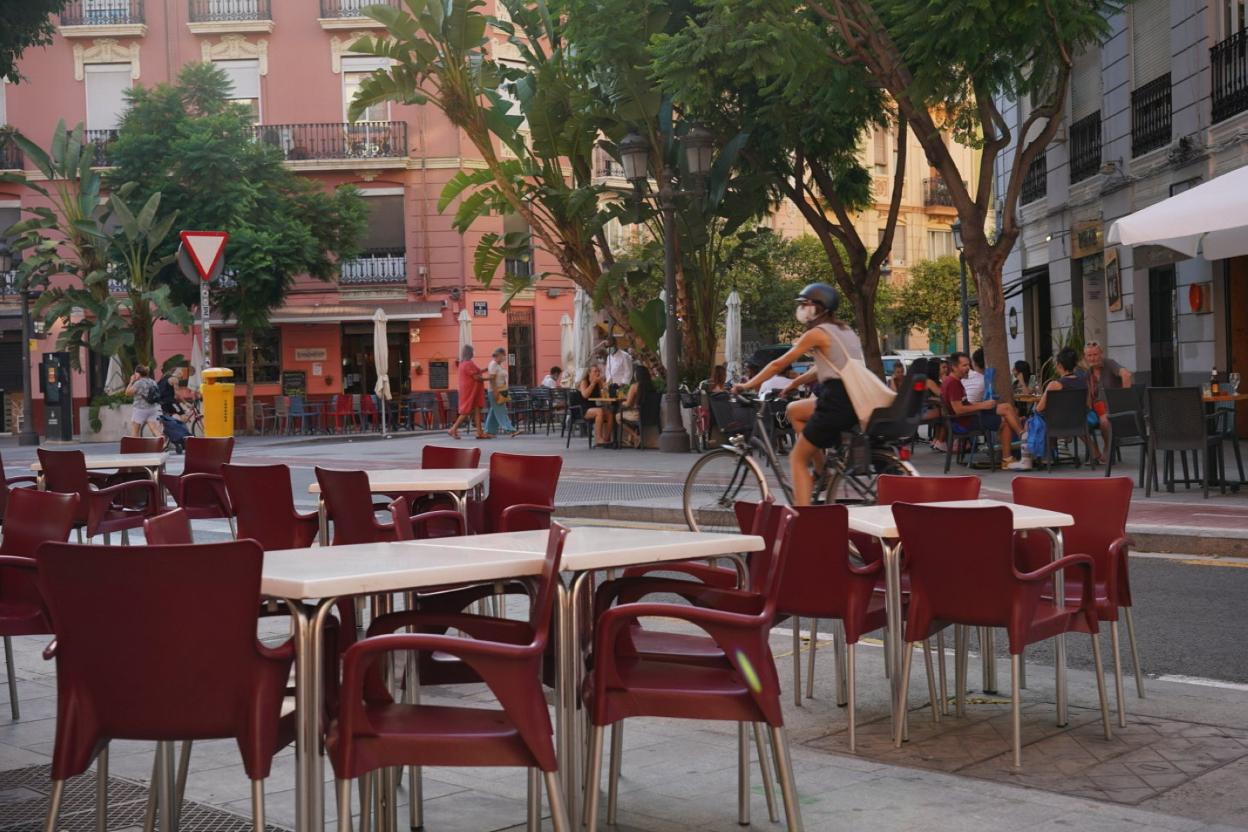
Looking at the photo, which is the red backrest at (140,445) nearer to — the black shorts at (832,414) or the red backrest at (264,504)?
the red backrest at (264,504)

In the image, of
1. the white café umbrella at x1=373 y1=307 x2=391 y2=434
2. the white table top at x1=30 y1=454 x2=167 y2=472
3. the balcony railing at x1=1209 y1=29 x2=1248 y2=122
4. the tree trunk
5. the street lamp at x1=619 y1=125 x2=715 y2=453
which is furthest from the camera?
the tree trunk

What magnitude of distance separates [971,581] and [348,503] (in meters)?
3.11

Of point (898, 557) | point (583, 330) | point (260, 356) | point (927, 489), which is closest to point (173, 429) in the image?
point (583, 330)

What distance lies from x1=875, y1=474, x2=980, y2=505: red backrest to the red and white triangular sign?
11.0 m

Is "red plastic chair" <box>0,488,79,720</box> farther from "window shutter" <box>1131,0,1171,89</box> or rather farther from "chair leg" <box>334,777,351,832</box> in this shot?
"window shutter" <box>1131,0,1171,89</box>

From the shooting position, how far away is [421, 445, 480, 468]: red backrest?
9164 mm

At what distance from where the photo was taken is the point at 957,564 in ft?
18.5

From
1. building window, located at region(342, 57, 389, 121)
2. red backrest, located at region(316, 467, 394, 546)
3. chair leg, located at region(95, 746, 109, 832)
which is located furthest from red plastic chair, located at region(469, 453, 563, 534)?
building window, located at region(342, 57, 389, 121)

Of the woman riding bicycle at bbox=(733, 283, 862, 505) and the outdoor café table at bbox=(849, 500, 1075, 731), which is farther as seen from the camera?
the woman riding bicycle at bbox=(733, 283, 862, 505)

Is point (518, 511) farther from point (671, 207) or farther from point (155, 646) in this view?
point (671, 207)

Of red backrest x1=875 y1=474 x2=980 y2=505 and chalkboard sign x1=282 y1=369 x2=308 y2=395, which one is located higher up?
chalkboard sign x1=282 y1=369 x2=308 y2=395

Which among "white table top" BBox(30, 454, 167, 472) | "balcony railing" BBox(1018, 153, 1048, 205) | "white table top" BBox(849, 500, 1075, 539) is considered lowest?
"white table top" BBox(849, 500, 1075, 539)

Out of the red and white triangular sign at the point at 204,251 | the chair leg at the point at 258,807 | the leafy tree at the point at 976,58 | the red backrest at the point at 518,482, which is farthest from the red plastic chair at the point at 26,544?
the leafy tree at the point at 976,58

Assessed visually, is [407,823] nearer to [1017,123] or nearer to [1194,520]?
[1194,520]
